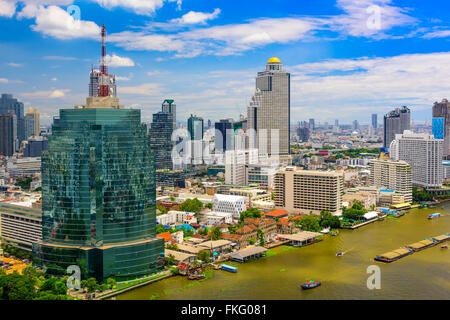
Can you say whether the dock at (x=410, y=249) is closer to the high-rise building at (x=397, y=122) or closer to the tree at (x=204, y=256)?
the tree at (x=204, y=256)

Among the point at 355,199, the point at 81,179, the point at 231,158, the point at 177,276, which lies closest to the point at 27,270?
the point at 81,179

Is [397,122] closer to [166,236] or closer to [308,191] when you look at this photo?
[308,191]

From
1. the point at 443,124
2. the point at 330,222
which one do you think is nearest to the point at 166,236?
the point at 330,222

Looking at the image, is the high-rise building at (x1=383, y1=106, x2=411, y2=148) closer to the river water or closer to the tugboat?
the river water

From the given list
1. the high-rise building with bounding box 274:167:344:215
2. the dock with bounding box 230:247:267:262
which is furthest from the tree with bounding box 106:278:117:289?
the high-rise building with bounding box 274:167:344:215

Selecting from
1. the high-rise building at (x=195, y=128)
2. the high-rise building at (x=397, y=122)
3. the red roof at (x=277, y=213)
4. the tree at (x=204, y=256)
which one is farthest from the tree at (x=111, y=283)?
the high-rise building at (x=397, y=122)

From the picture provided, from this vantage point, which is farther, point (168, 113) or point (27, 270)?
point (168, 113)
